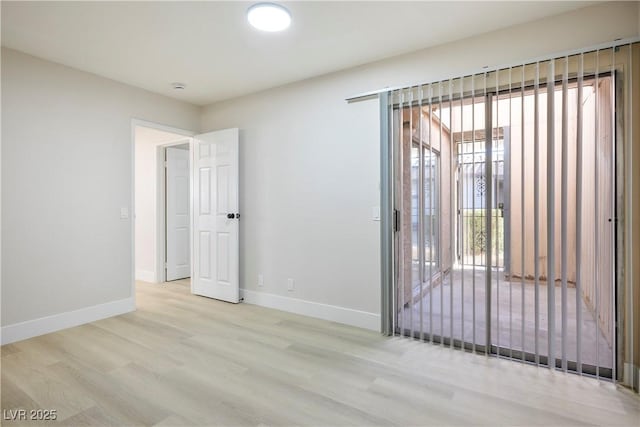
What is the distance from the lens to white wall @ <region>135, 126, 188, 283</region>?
5219 millimetres

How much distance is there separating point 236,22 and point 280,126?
138 cm

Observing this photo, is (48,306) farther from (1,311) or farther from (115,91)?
(115,91)

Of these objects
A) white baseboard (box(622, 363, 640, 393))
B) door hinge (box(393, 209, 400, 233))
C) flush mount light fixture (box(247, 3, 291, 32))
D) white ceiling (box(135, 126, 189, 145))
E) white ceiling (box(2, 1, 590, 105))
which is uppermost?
white ceiling (box(2, 1, 590, 105))

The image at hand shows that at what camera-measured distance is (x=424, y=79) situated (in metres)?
2.88

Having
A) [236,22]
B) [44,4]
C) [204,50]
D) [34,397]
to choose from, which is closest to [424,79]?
[236,22]

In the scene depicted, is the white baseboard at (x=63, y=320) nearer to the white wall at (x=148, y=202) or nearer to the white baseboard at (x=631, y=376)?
the white wall at (x=148, y=202)

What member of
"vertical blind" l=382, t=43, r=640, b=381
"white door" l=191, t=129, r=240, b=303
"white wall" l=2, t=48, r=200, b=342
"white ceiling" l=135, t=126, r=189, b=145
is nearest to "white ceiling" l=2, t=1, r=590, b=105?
"white wall" l=2, t=48, r=200, b=342

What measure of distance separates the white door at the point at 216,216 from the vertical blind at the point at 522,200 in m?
1.95

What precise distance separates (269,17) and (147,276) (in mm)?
4483

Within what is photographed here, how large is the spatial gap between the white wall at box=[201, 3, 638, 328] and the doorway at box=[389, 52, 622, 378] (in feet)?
0.75

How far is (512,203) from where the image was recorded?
2.56m

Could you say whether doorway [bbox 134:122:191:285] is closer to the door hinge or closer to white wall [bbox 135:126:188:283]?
white wall [bbox 135:126:188:283]

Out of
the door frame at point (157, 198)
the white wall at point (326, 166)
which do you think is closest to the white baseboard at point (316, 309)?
the white wall at point (326, 166)

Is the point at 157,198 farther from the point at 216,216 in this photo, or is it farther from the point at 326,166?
the point at 326,166
